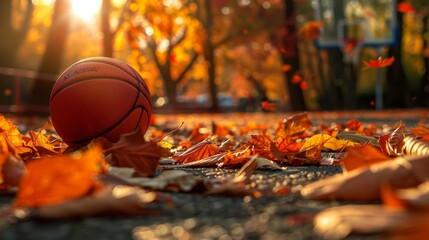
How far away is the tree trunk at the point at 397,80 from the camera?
3134cm

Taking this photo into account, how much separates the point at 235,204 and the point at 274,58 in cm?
5320

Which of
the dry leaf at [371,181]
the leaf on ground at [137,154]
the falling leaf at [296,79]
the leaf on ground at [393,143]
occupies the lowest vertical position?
the falling leaf at [296,79]

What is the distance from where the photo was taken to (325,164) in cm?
425

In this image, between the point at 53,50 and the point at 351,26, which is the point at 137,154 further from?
the point at 351,26

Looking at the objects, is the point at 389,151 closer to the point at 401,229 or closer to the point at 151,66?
the point at 401,229

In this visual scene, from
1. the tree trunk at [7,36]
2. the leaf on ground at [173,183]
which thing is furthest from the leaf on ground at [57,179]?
the tree trunk at [7,36]

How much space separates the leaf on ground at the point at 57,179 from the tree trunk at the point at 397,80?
29898 millimetres

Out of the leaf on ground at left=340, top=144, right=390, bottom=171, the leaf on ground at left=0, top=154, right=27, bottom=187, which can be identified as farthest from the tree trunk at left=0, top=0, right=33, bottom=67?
the leaf on ground at left=340, top=144, right=390, bottom=171

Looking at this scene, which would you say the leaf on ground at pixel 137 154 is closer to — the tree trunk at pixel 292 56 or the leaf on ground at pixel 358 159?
the leaf on ground at pixel 358 159

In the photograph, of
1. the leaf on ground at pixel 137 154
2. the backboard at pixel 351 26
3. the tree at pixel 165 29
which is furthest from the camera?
the backboard at pixel 351 26

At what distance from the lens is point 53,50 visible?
2072 cm

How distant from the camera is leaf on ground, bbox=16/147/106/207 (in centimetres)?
225

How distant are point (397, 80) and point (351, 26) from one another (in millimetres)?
3308

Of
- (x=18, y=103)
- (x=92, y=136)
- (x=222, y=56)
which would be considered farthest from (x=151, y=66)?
(x=92, y=136)
